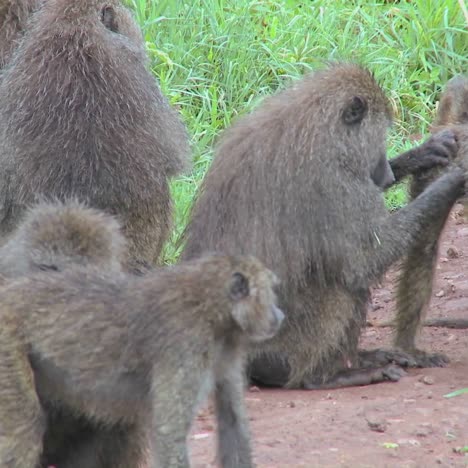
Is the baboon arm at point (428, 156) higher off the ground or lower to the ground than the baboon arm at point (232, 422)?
higher

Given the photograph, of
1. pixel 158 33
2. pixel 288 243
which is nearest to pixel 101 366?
pixel 288 243

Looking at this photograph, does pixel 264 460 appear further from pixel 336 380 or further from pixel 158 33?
pixel 158 33

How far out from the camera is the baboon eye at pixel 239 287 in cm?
384

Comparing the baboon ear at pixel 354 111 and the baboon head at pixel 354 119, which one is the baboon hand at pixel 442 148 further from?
the baboon ear at pixel 354 111

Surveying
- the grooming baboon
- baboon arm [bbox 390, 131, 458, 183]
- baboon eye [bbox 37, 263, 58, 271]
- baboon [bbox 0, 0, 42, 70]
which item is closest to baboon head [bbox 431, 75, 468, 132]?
the grooming baboon

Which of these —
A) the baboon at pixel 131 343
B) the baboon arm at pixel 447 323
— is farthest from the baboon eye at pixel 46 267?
the baboon arm at pixel 447 323

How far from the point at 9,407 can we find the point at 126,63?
7.35 ft

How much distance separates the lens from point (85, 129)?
551 centimetres

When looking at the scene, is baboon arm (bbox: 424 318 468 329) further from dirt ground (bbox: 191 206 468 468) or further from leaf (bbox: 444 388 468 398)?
leaf (bbox: 444 388 468 398)

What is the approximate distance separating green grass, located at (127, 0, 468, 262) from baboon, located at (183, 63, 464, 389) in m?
2.13

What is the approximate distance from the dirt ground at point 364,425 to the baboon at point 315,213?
0.51ft

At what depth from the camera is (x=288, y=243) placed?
16.6 feet

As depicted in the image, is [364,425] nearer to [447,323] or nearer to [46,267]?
[46,267]

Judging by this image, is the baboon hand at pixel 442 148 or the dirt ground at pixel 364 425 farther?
the baboon hand at pixel 442 148
